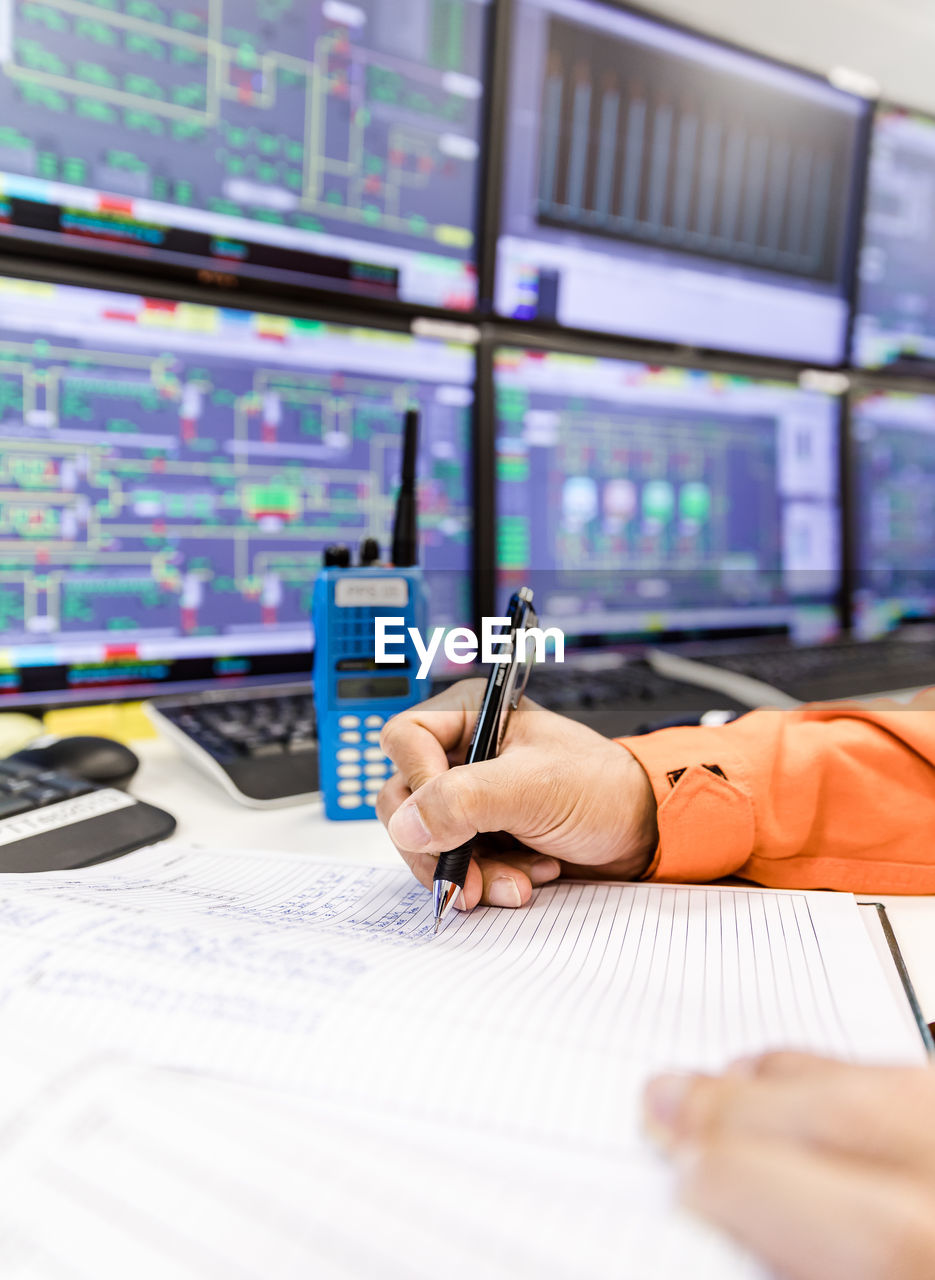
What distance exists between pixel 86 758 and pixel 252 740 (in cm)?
11

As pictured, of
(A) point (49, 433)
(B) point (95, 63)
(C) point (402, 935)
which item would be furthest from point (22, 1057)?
(B) point (95, 63)

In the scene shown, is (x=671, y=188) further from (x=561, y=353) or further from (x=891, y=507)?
(x=891, y=507)

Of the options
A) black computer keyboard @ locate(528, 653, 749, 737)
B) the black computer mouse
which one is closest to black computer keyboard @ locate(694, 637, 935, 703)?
black computer keyboard @ locate(528, 653, 749, 737)

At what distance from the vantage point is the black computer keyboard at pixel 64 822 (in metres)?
0.44

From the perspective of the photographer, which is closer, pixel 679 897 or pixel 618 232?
pixel 679 897

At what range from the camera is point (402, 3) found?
834mm

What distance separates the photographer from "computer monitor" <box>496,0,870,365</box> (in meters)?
0.93

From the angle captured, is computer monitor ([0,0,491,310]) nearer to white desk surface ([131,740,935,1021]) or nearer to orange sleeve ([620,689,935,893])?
white desk surface ([131,740,935,1021])

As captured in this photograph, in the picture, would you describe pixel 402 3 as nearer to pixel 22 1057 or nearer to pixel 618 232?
pixel 618 232

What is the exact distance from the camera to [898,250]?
121 cm

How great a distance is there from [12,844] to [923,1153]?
0.43 metres

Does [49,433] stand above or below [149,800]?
above

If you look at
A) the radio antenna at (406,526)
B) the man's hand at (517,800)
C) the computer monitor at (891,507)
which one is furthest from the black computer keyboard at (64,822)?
the computer monitor at (891,507)

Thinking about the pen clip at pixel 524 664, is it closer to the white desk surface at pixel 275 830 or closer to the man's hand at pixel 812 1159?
the white desk surface at pixel 275 830
